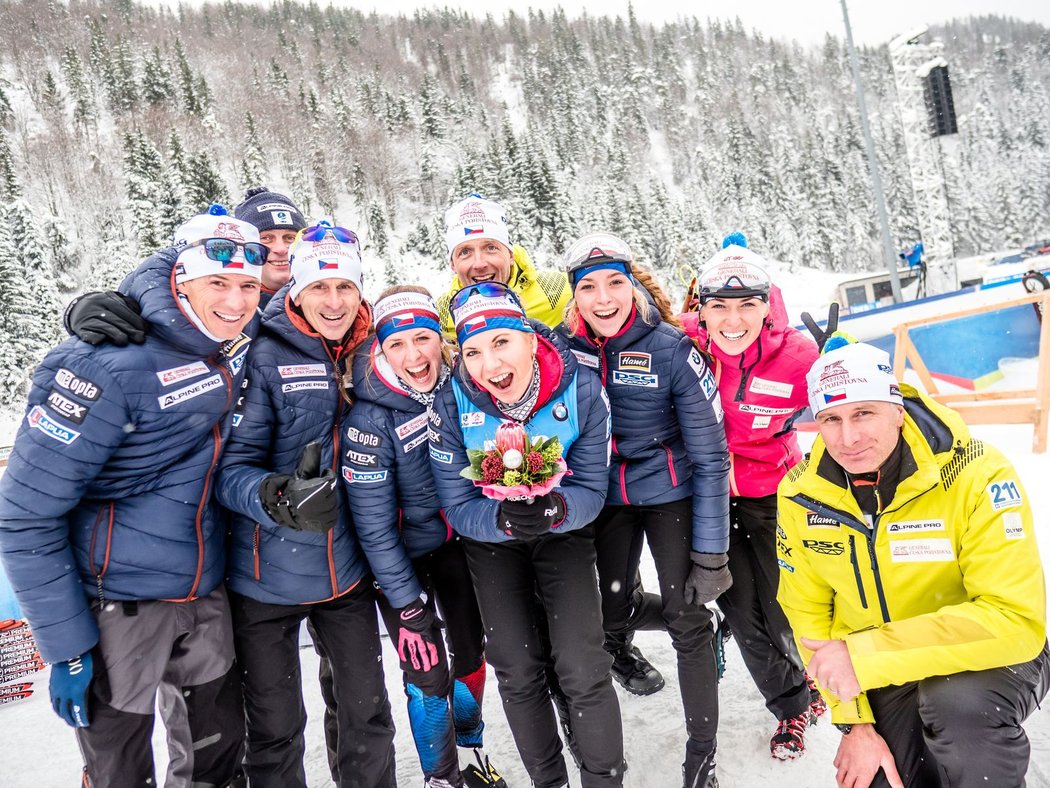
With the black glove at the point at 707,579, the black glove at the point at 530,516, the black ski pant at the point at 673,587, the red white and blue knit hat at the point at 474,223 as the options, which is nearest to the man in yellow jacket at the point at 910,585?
the black glove at the point at 707,579

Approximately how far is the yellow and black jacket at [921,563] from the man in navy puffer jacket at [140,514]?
7.66ft

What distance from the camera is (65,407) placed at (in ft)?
6.19

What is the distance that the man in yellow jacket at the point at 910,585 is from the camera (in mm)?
1723

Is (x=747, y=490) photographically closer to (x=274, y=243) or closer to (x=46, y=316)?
(x=274, y=243)

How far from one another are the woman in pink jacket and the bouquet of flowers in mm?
1107

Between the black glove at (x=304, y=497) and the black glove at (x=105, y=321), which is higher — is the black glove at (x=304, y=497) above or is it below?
below

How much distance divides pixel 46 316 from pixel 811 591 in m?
35.5

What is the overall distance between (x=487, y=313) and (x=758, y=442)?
154 cm

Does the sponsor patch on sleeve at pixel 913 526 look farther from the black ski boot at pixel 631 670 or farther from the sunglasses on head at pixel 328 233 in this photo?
the sunglasses on head at pixel 328 233

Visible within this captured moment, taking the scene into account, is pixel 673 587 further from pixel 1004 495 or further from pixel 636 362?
pixel 1004 495

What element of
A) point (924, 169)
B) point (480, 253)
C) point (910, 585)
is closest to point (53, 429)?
point (480, 253)

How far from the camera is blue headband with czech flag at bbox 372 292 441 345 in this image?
2.50 metres

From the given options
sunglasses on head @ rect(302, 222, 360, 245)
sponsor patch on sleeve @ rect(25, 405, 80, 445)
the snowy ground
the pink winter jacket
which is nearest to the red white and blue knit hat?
sunglasses on head @ rect(302, 222, 360, 245)

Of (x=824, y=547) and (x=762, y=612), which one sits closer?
(x=824, y=547)
